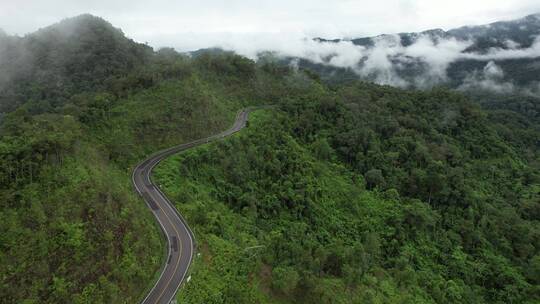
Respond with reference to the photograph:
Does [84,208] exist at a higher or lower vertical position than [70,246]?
higher

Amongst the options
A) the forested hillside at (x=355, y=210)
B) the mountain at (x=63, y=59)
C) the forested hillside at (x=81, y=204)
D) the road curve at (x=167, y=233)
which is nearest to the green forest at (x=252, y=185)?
the forested hillside at (x=81, y=204)

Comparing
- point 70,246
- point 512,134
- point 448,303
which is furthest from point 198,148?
point 512,134

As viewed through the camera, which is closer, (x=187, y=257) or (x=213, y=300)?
(x=213, y=300)

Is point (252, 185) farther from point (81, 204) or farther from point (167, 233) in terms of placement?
point (81, 204)

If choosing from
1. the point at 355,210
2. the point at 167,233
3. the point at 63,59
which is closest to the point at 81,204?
the point at 167,233

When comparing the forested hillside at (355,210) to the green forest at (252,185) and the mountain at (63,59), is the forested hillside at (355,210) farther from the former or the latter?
the mountain at (63,59)

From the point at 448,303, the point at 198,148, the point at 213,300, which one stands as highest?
the point at 198,148

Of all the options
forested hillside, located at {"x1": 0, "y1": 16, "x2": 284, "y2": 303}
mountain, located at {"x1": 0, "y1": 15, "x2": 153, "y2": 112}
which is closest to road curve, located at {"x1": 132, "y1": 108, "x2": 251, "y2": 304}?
forested hillside, located at {"x1": 0, "y1": 16, "x2": 284, "y2": 303}

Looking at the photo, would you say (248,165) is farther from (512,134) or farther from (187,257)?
(512,134)
